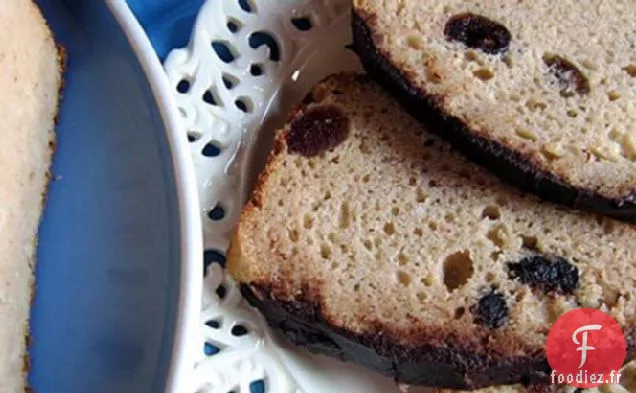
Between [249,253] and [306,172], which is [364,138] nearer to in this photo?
[306,172]

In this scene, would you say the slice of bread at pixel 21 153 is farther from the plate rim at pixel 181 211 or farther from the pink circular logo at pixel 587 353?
the pink circular logo at pixel 587 353

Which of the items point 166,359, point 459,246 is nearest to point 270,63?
point 459,246

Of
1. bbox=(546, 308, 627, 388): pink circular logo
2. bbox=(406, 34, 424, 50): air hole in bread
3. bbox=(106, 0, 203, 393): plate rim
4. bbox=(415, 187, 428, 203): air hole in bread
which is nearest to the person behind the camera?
bbox=(106, 0, 203, 393): plate rim

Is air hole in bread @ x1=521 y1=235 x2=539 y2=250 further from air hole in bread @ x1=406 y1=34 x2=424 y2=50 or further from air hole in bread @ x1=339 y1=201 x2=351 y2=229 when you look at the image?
air hole in bread @ x1=406 y1=34 x2=424 y2=50

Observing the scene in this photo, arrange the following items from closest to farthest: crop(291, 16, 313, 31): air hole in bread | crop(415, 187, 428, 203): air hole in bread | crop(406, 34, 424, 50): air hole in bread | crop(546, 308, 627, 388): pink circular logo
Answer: crop(546, 308, 627, 388): pink circular logo
crop(415, 187, 428, 203): air hole in bread
crop(406, 34, 424, 50): air hole in bread
crop(291, 16, 313, 31): air hole in bread

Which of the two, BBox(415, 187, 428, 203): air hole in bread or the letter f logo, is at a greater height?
BBox(415, 187, 428, 203): air hole in bread

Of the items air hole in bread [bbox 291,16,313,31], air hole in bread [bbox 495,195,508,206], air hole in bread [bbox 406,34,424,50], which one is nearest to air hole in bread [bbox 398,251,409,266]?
air hole in bread [bbox 495,195,508,206]
